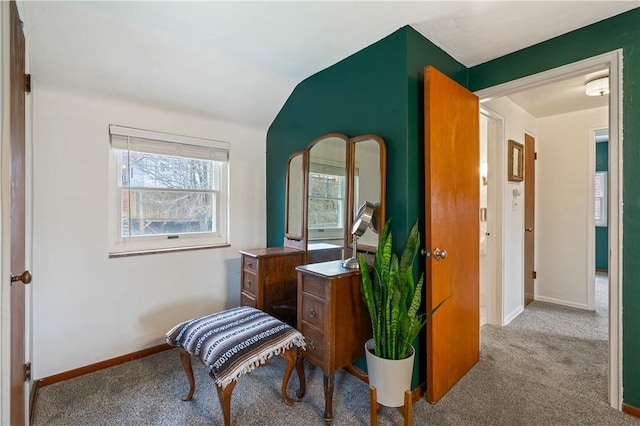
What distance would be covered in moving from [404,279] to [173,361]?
1845mm

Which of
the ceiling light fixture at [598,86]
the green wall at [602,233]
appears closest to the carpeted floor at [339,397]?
the ceiling light fixture at [598,86]

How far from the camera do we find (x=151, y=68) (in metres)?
2.08

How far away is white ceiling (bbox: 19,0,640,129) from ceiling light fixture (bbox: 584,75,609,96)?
0.98 m

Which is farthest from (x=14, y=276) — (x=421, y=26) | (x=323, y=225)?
(x=421, y=26)

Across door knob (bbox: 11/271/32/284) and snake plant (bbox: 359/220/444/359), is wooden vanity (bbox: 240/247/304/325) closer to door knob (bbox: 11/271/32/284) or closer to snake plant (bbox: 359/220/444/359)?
snake plant (bbox: 359/220/444/359)

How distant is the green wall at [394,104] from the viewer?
1.81 m

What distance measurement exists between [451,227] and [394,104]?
0.85 metres

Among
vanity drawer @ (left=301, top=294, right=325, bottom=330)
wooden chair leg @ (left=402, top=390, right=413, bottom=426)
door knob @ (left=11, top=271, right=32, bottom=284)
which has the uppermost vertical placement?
door knob @ (left=11, top=271, right=32, bottom=284)

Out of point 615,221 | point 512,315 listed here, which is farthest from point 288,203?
point 512,315

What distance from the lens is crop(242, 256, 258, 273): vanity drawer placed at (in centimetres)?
222

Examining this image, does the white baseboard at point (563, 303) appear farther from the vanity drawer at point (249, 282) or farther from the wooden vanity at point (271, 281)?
the vanity drawer at point (249, 282)

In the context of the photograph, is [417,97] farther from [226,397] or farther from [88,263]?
[88,263]

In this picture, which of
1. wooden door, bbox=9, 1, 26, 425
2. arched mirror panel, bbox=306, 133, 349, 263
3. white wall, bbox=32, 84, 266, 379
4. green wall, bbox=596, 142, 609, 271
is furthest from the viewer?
green wall, bbox=596, 142, 609, 271

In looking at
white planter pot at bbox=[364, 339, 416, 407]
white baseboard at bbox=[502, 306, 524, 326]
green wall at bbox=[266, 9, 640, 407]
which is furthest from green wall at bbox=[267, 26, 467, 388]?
white baseboard at bbox=[502, 306, 524, 326]
